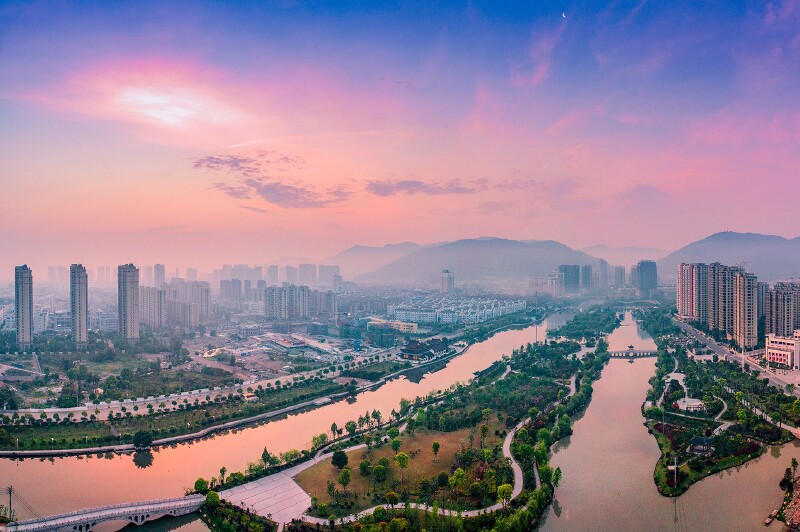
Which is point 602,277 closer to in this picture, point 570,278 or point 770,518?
point 570,278

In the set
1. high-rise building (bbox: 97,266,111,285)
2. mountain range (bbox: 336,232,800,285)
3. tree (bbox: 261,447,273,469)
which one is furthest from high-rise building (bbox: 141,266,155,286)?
tree (bbox: 261,447,273,469)

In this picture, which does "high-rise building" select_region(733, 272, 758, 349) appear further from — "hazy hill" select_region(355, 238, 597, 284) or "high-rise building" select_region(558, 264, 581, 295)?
"hazy hill" select_region(355, 238, 597, 284)

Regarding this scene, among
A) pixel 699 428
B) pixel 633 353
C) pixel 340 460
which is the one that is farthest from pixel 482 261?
pixel 340 460

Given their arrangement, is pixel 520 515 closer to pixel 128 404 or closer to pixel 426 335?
pixel 128 404

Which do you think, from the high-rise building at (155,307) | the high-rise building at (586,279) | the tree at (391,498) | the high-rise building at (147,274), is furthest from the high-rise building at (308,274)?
the tree at (391,498)

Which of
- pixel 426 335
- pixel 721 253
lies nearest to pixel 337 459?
pixel 426 335

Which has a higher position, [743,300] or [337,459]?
A: [743,300]
